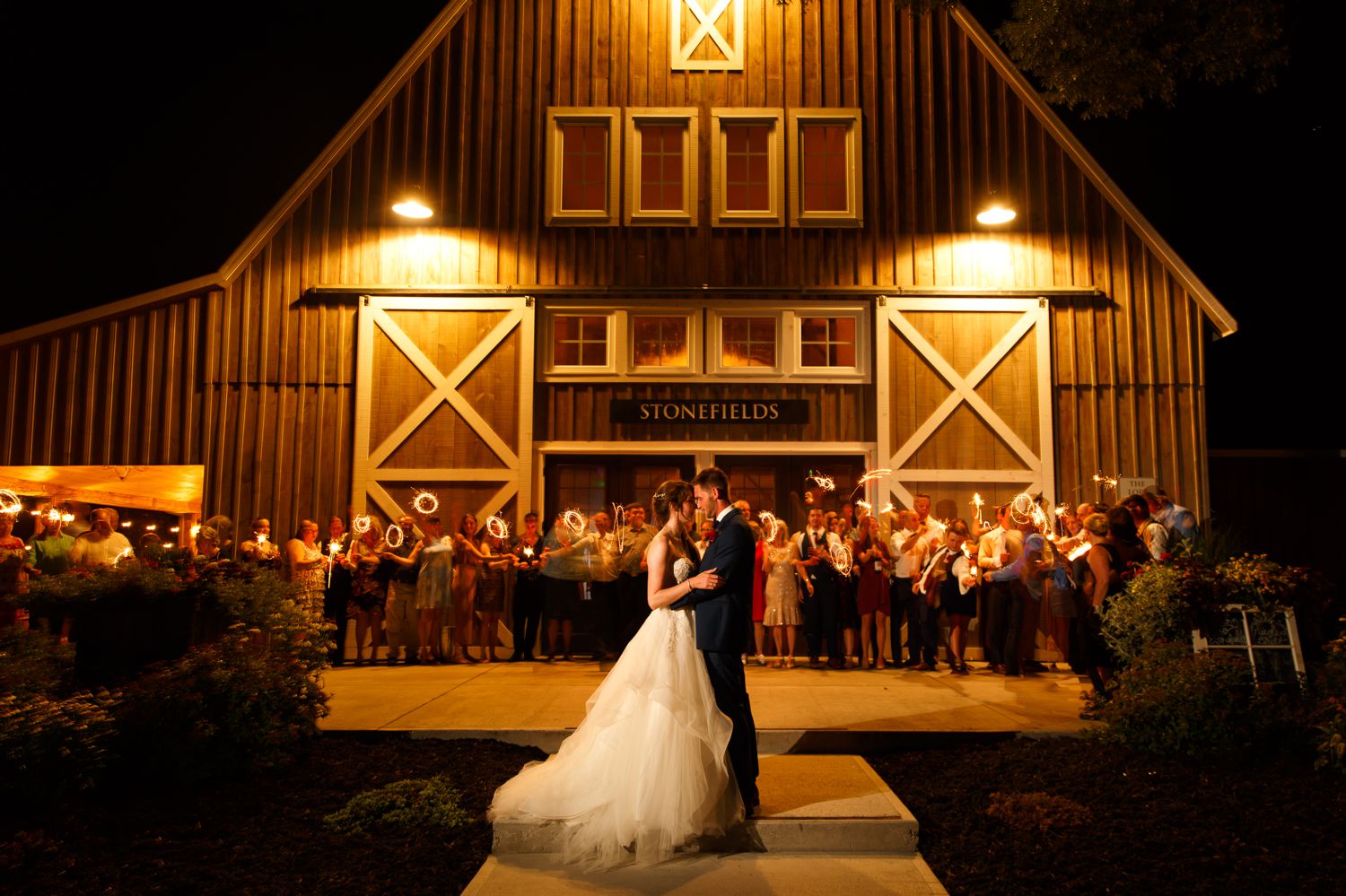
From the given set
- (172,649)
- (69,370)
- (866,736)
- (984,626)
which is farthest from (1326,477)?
(69,370)

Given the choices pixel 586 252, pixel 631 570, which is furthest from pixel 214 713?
pixel 586 252

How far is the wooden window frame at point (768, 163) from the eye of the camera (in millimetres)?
13500

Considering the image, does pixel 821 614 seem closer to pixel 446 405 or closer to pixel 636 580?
pixel 636 580

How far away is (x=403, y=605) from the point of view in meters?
12.1

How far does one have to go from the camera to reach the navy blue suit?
5270 mm

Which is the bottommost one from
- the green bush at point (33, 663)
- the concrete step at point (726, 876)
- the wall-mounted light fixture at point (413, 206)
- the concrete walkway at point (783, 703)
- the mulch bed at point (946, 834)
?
the concrete step at point (726, 876)

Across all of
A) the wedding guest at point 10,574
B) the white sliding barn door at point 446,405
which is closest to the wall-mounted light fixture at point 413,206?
the white sliding barn door at point 446,405

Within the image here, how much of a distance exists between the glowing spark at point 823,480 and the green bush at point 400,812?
311 inches

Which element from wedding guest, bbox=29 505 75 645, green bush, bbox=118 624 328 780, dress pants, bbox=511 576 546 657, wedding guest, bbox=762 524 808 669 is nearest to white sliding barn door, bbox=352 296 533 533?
dress pants, bbox=511 576 546 657

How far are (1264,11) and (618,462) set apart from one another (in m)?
9.01

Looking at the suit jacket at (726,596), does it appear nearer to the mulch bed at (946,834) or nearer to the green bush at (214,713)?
the mulch bed at (946,834)

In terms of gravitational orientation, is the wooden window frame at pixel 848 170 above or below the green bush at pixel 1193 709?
above

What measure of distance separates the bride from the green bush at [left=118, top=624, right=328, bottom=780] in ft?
6.17

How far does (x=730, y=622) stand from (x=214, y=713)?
3483 millimetres
